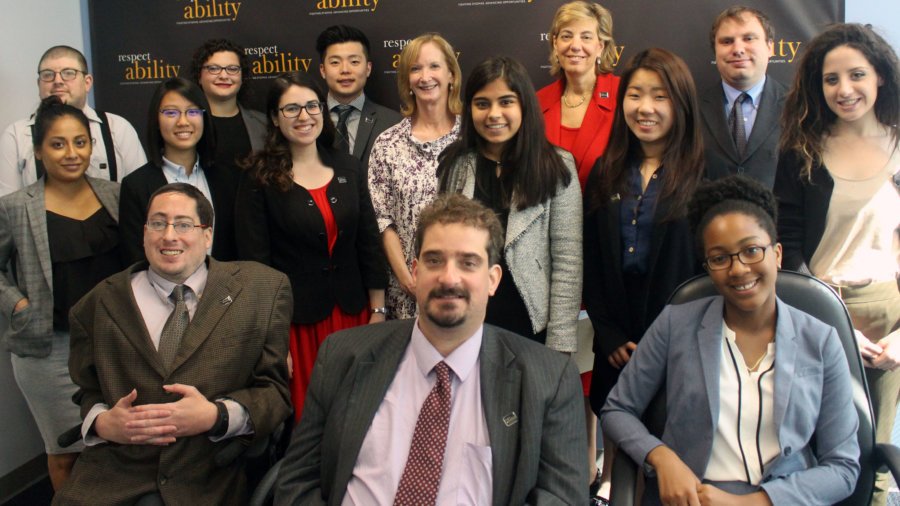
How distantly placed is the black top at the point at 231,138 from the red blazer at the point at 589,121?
1.40 metres

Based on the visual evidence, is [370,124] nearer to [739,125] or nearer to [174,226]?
[174,226]

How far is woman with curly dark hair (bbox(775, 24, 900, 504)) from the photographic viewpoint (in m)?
2.48

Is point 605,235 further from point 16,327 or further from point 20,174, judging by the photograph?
point 20,174

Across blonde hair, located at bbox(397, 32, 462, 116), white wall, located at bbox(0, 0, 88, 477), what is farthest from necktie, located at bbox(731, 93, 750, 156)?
white wall, located at bbox(0, 0, 88, 477)

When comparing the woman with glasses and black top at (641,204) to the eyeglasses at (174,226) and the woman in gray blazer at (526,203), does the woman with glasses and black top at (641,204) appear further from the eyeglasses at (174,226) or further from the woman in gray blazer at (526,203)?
the eyeglasses at (174,226)

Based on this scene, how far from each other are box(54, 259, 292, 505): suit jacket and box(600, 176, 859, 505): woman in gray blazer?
40.5 inches

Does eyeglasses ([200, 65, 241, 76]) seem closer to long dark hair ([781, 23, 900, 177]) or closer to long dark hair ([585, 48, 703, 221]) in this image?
long dark hair ([585, 48, 703, 221])

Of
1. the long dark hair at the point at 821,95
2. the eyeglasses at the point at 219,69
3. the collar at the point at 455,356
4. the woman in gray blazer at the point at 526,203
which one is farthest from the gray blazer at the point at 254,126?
the long dark hair at the point at 821,95

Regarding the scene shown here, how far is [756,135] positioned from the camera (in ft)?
10.4

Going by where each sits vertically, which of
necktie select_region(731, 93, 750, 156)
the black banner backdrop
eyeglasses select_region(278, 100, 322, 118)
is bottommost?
necktie select_region(731, 93, 750, 156)

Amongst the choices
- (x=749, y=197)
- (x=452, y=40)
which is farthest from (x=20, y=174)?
(x=749, y=197)

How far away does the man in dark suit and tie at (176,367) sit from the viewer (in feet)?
7.13

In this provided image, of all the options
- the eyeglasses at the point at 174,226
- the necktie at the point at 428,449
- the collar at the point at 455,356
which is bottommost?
the necktie at the point at 428,449

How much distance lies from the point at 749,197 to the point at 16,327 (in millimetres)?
2678
